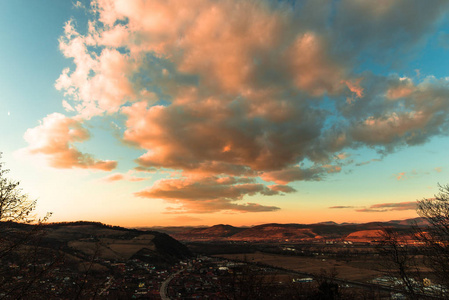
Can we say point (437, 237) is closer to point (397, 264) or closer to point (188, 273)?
point (397, 264)

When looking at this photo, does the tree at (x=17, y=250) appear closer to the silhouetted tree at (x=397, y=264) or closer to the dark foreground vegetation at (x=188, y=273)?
the dark foreground vegetation at (x=188, y=273)

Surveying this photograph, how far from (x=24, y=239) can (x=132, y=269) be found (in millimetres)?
133267

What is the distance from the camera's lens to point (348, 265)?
143875mm

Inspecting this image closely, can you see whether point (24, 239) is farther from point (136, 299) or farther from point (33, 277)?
point (136, 299)

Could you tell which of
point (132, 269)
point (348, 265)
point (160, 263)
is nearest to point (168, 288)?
point (132, 269)

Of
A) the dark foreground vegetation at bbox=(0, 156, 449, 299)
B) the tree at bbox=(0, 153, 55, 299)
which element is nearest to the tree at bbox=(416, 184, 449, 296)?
the dark foreground vegetation at bbox=(0, 156, 449, 299)

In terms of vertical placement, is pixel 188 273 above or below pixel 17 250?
below

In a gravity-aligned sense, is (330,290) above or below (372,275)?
above

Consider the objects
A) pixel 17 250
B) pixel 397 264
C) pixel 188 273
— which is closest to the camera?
pixel 17 250

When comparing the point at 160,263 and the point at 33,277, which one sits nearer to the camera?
the point at 33,277

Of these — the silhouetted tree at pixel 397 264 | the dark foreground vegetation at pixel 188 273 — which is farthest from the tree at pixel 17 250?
the silhouetted tree at pixel 397 264

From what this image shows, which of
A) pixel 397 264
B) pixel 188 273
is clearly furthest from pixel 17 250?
pixel 188 273

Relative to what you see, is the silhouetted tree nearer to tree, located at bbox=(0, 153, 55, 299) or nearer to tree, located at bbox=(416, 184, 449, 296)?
tree, located at bbox=(416, 184, 449, 296)

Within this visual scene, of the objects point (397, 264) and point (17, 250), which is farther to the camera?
point (397, 264)
